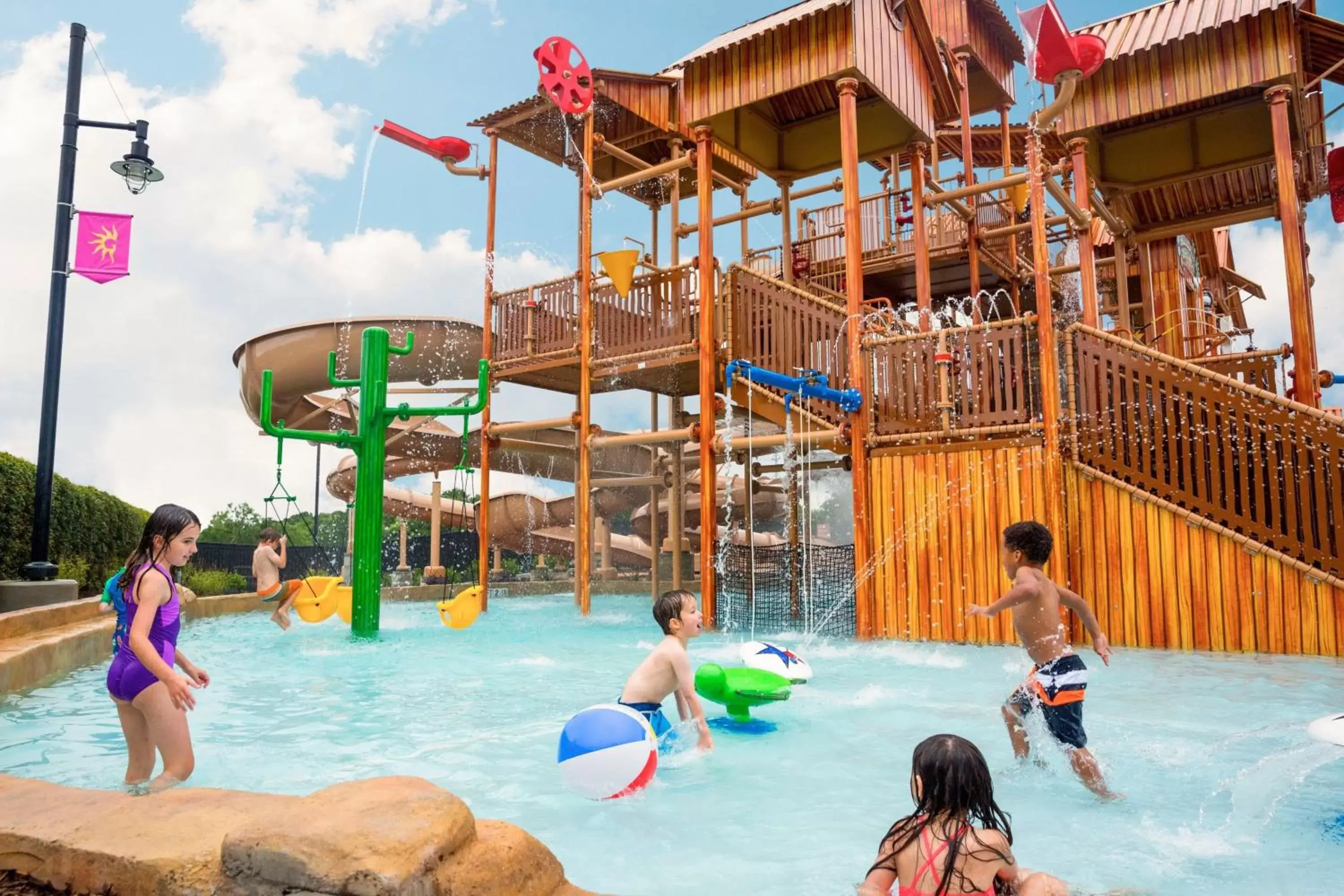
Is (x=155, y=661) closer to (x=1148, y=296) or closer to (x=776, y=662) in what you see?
(x=776, y=662)

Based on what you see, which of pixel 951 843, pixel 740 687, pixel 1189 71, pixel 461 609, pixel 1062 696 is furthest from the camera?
pixel 1189 71

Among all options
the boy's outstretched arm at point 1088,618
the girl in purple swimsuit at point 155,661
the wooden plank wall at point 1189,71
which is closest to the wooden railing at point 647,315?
the wooden plank wall at point 1189,71

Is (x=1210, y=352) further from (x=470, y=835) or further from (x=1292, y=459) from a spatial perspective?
(x=470, y=835)

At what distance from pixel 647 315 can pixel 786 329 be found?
92.3 inches

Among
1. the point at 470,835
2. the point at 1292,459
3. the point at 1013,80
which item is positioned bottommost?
the point at 470,835

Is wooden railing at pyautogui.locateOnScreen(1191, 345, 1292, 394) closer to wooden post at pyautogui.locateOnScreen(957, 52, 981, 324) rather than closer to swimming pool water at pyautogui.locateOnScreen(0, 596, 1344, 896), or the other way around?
wooden post at pyautogui.locateOnScreen(957, 52, 981, 324)

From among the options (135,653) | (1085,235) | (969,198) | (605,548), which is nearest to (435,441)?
(605,548)

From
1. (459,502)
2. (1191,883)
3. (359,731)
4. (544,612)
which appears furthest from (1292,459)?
(459,502)

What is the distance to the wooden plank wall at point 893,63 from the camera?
11320mm

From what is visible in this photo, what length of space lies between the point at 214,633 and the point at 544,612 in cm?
514

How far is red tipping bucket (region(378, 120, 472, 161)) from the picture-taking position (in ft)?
48.0

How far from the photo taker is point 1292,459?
323 inches

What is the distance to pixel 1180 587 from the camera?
8656 mm

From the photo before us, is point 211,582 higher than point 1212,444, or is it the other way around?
point 1212,444
